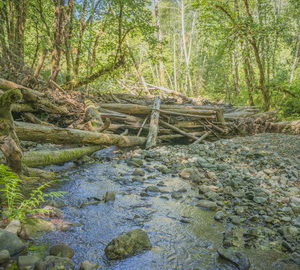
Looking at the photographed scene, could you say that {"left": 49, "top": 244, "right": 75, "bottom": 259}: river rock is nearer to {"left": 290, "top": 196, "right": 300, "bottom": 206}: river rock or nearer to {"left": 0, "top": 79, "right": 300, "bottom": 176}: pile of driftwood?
{"left": 0, "top": 79, "right": 300, "bottom": 176}: pile of driftwood

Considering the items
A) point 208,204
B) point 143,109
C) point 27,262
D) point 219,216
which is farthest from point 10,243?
Answer: point 143,109

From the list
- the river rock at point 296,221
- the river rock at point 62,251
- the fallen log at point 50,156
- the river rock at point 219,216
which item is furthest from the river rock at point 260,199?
the fallen log at point 50,156

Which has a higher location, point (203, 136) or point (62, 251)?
point (62, 251)

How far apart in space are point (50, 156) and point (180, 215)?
9.46ft

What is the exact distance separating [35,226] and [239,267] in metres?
1.95

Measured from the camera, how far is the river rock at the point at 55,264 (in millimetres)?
1713

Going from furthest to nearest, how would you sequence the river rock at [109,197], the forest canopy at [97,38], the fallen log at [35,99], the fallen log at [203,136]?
the fallen log at [203,136], the forest canopy at [97,38], the fallen log at [35,99], the river rock at [109,197]

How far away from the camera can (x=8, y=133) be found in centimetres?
309

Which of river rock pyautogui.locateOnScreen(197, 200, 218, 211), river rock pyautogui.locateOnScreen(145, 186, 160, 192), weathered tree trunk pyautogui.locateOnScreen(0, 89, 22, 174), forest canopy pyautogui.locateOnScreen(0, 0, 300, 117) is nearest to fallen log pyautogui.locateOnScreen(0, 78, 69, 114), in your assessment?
forest canopy pyautogui.locateOnScreen(0, 0, 300, 117)

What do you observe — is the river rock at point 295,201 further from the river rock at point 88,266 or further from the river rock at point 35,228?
the river rock at point 35,228

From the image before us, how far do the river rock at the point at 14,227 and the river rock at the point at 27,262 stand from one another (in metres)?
0.42

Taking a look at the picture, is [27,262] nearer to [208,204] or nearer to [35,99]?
[208,204]

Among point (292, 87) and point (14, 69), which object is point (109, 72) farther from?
point (292, 87)

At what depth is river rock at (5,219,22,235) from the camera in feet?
6.89
